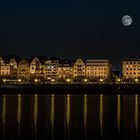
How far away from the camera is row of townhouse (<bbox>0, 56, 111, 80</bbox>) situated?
116062mm

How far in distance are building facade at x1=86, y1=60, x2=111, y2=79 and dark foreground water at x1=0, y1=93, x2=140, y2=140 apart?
72.0m

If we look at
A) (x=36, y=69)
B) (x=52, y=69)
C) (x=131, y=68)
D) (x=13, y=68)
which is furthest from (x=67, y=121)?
(x=131, y=68)

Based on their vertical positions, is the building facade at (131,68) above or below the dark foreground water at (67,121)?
above

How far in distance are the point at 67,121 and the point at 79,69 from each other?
83.1m

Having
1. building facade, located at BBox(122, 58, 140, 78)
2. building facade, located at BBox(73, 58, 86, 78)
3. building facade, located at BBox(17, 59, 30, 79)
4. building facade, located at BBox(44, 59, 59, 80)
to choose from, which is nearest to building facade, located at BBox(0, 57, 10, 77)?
building facade, located at BBox(17, 59, 30, 79)

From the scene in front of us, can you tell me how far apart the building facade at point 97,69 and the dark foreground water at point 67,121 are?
236ft

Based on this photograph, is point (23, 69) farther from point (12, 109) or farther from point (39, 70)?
point (12, 109)

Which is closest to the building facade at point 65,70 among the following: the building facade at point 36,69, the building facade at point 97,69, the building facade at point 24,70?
the building facade at point 97,69

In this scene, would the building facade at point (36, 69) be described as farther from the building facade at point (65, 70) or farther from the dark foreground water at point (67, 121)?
the dark foreground water at point (67, 121)

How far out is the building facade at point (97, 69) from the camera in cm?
11625

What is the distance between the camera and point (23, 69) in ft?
382

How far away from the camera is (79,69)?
11588 cm

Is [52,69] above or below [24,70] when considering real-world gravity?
above

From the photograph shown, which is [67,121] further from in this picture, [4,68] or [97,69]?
[4,68]
